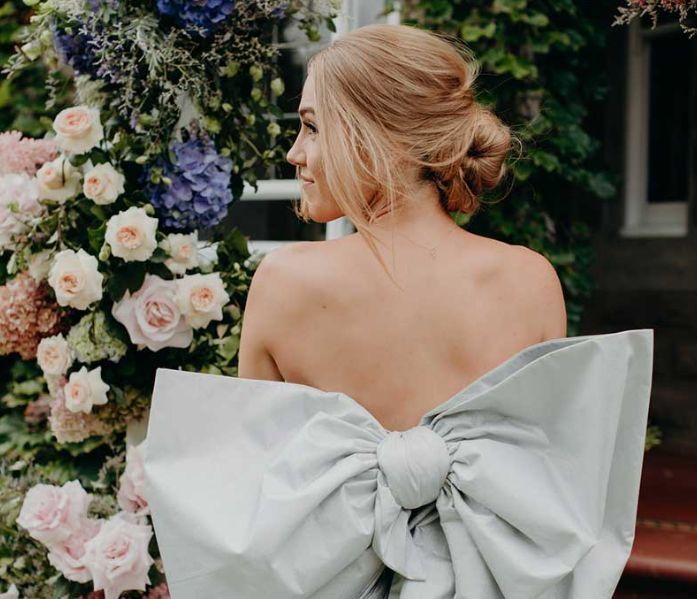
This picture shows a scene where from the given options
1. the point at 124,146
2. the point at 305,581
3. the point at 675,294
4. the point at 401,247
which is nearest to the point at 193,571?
the point at 305,581

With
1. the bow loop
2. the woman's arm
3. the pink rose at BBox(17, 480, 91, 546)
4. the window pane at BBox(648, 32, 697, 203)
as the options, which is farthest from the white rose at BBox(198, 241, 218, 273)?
the window pane at BBox(648, 32, 697, 203)

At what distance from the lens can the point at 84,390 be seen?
2336 mm

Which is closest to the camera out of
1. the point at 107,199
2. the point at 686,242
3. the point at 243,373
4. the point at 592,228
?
the point at 243,373

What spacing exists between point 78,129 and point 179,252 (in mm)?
383

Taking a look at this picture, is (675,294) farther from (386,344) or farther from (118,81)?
(386,344)

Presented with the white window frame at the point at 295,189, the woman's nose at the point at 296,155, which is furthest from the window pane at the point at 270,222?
the woman's nose at the point at 296,155

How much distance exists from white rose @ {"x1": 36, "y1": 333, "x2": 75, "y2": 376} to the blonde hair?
3.65 feet

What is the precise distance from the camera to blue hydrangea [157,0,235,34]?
2.33 m

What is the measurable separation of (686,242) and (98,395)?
3.41 m

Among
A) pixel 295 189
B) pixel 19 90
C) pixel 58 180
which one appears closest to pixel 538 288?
pixel 58 180

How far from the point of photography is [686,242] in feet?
15.8

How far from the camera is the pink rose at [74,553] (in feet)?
7.64

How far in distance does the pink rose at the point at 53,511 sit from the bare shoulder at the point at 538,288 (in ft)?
4.44

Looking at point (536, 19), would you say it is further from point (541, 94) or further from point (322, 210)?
point (322, 210)
